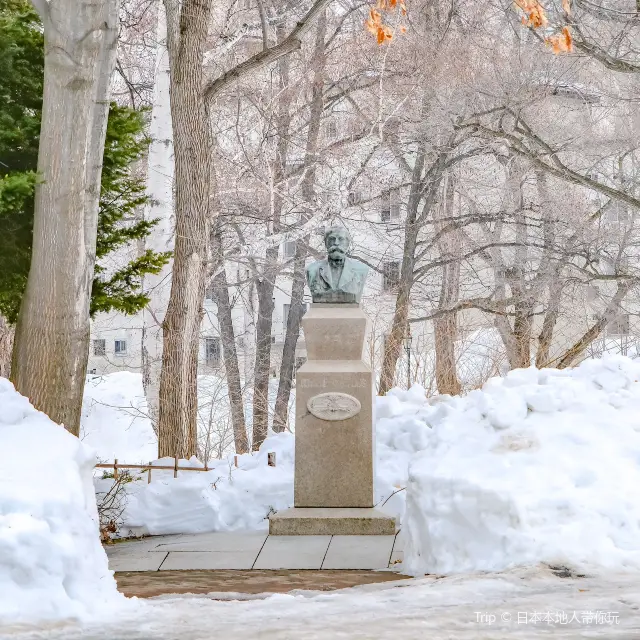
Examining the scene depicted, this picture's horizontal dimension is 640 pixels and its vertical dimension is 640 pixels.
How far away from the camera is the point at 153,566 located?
27.3 feet

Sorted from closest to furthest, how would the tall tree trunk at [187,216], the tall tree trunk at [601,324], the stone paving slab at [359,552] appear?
the stone paving slab at [359,552], the tall tree trunk at [187,216], the tall tree trunk at [601,324]

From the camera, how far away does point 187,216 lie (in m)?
13.9

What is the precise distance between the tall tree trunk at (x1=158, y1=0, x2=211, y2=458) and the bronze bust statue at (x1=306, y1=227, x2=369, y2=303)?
371 centimetres

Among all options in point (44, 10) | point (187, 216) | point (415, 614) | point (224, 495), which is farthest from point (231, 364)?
point (415, 614)

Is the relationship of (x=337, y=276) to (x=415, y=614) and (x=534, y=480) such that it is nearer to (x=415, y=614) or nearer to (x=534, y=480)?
(x=534, y=480)

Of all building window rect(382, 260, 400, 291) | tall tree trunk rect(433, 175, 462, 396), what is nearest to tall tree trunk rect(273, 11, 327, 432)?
building window rect(382, 260, 400, 291)

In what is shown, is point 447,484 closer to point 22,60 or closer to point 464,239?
point 22,60

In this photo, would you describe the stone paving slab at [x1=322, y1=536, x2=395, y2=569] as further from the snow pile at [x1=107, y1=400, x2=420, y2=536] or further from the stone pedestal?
the snow pile at [x1=107, y1=400, x2=420, y2=536]

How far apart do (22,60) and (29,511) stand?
219 inches

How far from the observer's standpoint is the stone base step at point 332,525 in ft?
31.5

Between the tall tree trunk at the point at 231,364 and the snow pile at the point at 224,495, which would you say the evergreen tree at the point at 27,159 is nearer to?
the snow pile at the point at 224,495

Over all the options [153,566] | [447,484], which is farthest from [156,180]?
[447,484]

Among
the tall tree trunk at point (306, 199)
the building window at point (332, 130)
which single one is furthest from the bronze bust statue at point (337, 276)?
the building window at point (332, 130)

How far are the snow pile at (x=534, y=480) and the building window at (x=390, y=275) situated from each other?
538 inches
